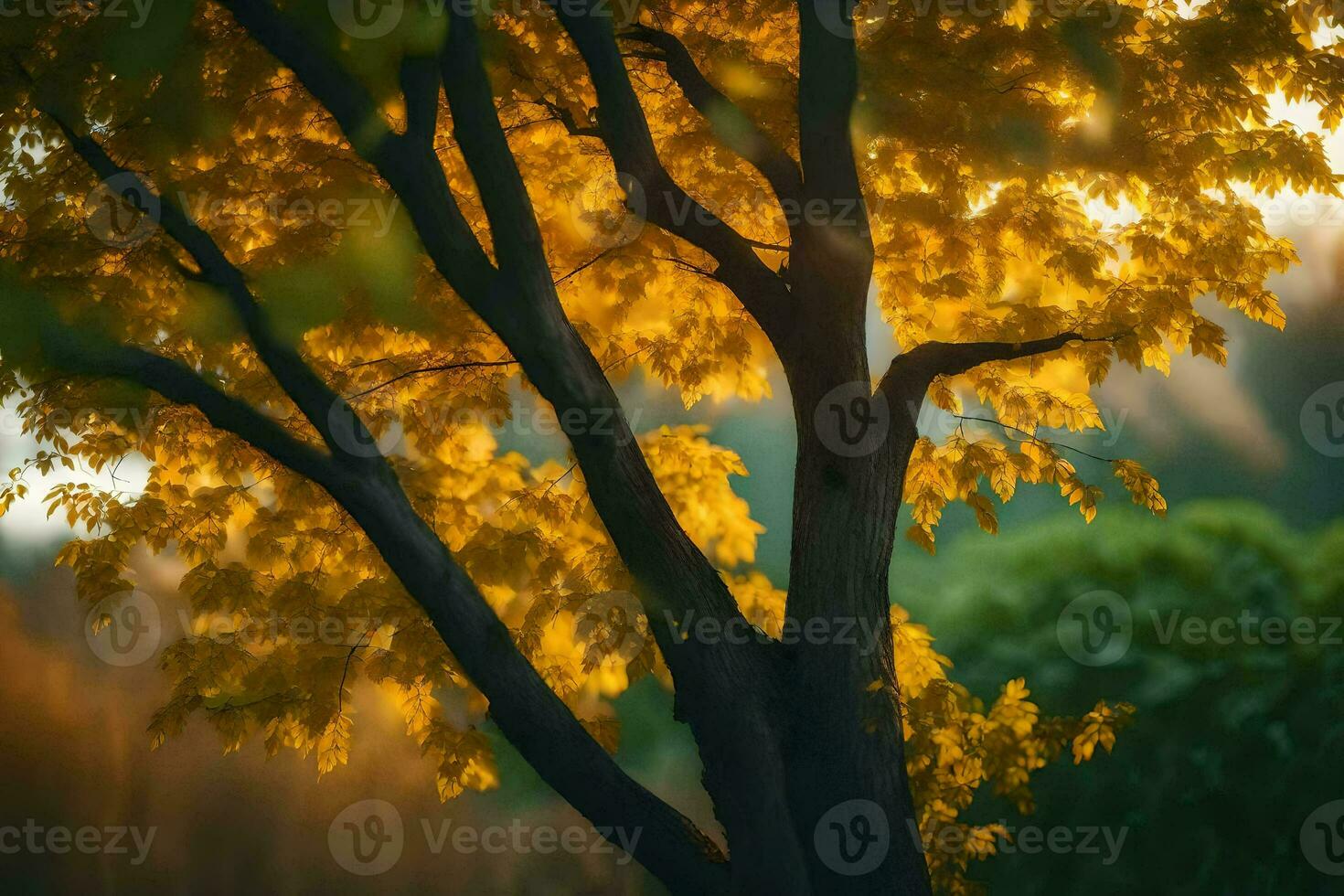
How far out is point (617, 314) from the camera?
15.6ft

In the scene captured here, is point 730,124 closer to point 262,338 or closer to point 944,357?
point 944,357

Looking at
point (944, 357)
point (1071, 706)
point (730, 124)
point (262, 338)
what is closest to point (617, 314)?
point (730, 124)

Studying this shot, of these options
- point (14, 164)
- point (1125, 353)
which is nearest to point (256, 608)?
point (14, 164)

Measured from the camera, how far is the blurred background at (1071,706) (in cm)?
822

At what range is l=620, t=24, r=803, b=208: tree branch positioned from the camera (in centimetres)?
397

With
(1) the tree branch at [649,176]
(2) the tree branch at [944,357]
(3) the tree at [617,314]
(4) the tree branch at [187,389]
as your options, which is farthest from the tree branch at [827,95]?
(4) the tree branch at [187,389]

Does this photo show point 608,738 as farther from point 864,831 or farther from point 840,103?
point 840,103

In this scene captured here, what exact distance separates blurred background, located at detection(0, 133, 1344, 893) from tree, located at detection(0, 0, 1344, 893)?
360 centimetres

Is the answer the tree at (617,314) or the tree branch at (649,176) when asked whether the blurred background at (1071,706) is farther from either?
the tree branch at (649,176)

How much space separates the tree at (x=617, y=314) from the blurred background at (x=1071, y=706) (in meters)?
3.60

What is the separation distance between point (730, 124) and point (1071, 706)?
20.2ft

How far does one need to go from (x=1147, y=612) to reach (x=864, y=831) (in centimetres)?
588

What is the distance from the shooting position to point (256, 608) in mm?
4070

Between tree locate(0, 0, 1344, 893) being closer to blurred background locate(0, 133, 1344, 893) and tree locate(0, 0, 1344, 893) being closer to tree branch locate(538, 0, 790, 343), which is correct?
tree branch locate(538, 0, 790, 343)
